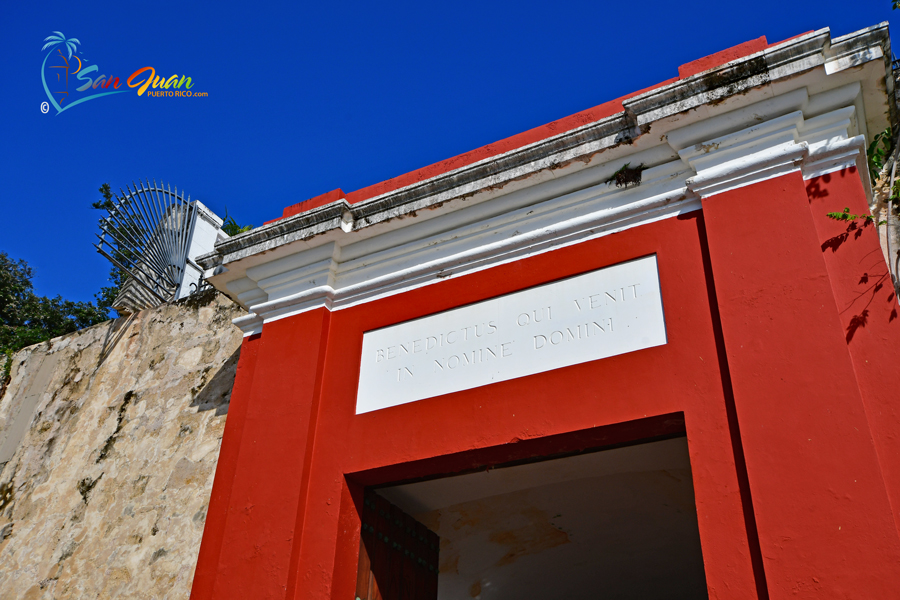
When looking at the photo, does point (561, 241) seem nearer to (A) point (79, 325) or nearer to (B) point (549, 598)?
(B) point (549, 598)

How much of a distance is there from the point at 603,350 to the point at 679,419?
0.47 m

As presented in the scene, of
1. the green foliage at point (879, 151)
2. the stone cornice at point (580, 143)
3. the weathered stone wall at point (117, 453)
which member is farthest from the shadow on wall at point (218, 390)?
the green foliage at point (879, 151)

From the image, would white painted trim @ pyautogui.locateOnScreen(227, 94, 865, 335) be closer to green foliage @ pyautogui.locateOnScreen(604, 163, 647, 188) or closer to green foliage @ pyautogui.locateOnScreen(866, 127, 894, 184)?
green foliage @ pyautogui.locateOnScreen(604, 163, 647, 188)

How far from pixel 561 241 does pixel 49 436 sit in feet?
15.8

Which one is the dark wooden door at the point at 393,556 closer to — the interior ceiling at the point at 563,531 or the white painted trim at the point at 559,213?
Result: the interior ceiling at the point at 563,531

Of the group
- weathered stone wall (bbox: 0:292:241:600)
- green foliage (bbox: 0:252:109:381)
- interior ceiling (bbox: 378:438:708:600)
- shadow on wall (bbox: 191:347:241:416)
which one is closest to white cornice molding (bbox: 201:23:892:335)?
shadow on wall (bbox: 191:347:241:416)

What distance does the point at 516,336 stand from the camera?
410 centimetres

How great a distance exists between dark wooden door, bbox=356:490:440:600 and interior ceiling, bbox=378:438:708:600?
143 mm

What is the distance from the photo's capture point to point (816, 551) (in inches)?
117

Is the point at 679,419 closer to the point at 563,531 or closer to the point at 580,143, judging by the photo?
the point at 580,143

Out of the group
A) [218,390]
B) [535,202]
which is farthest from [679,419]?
[218,390]

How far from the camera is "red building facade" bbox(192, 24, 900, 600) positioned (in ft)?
10.5

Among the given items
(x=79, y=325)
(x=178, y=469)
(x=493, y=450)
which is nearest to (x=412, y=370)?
(x=493, y=450)

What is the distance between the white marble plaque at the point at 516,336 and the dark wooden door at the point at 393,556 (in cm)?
61
